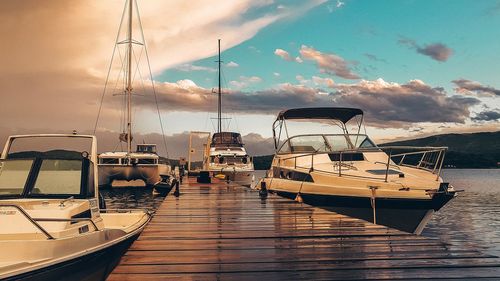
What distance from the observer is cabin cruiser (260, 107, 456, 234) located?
42.3 ft

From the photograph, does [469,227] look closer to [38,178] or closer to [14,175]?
[38,178]

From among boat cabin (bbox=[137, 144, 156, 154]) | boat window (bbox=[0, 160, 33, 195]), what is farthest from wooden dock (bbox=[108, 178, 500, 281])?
boat cabin (bbox=[137, 144, 156, 154])

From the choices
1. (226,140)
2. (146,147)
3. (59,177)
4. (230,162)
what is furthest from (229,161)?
(59,177)

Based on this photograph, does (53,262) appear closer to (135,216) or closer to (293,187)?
(135,216)

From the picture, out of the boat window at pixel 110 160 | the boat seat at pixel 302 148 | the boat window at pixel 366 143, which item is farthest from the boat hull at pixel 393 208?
the boat window at pixel 110 160

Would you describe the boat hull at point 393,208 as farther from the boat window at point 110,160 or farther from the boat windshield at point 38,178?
the boat window at point 110,160

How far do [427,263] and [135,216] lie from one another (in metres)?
6.60

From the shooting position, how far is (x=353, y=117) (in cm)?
1905

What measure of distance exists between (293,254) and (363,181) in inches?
304

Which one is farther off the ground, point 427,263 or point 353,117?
point 353,117

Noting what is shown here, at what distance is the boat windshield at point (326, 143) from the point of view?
17.1 m

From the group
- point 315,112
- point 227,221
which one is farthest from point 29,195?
point 315,112

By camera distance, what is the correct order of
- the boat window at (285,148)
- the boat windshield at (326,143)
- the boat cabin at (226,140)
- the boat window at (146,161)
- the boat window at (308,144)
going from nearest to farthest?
the boat windshield at (326,143) < the boat window at (308,144) < the boat window at (285,148) < the boat cabin at (226,140) < the boat window at (146,161)

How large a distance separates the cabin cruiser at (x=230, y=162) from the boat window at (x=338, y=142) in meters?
20.5
